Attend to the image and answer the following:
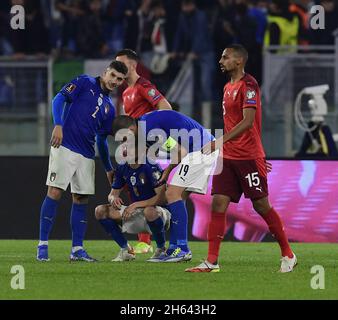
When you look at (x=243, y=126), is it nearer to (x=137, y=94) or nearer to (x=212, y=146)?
(x=212, y=146)

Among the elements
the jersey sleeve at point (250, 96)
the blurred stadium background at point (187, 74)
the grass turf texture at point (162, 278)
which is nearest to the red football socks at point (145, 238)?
the grass turf texture at point (162, 278)

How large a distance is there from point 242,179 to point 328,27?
31.6 ft

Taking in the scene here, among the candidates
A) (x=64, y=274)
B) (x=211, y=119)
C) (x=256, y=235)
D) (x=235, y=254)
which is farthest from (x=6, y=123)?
(x=64, y=274)

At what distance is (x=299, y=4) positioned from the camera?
2103 centimetres

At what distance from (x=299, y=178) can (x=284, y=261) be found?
471 centimetres

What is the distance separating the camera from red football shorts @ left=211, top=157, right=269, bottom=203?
11.4 meters

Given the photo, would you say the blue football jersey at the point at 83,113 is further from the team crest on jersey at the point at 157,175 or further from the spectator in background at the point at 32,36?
the spectator in background at the point at 32,36

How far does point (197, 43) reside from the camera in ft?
66.4

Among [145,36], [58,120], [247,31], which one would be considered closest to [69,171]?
[58,120]

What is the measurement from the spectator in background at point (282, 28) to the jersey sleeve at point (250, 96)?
29.7 feet

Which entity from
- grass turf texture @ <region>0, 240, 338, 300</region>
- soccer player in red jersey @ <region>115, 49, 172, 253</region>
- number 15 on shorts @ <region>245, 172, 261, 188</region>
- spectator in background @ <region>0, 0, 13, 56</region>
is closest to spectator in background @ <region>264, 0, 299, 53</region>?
spectator in background @ <region>0, 0, 13, 56</region>

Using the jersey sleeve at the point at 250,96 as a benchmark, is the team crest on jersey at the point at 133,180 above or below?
below

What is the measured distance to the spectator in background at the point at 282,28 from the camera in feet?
66.5

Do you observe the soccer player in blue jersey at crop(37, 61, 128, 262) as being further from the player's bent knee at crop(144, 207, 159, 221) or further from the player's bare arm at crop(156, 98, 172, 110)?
the player's bare arm at crop(156, 98, 172, 110)
